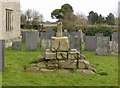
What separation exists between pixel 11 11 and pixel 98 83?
15507mm

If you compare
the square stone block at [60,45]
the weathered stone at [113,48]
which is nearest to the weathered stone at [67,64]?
the square stone block at [60,45]

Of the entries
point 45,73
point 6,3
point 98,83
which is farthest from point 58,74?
point 6,3

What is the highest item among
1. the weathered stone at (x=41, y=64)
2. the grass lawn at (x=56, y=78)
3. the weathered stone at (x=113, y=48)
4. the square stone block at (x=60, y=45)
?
the square stone block at (x=60, y=45)

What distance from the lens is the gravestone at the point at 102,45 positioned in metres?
15.6

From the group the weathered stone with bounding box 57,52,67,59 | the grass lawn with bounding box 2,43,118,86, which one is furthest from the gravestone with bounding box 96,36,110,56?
the weathered stone with bounding box 57,52,67,59

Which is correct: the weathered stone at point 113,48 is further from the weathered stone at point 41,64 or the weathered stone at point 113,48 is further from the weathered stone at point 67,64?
the weathered stone at point 41,64

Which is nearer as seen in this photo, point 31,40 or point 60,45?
point 60,45

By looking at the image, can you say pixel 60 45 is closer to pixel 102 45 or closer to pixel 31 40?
pixel 102 45

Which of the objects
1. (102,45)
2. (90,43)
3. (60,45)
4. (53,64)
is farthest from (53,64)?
(90,43)

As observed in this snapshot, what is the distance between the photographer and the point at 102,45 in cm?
1561

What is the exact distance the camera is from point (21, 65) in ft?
38.1

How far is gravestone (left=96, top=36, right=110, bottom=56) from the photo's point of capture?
1555 cm

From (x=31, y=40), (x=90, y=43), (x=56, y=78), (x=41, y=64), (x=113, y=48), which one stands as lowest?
(x=56, y=78)

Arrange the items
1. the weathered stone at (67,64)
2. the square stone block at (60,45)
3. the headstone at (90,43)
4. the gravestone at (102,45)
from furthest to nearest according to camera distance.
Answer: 1. the headstone at (90,43)
2. the gravestone at (102,45)
3. the square stone block at (60,45)
4. the weathered stone at (67,64)
